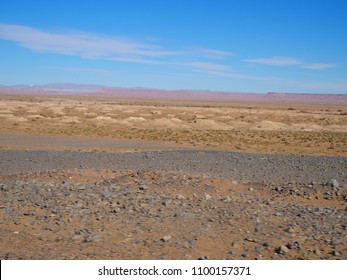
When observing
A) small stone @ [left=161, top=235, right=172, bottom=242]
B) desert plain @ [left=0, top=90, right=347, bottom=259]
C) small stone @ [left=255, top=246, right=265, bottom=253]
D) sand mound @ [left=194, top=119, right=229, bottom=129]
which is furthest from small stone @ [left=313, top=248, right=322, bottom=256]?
sand mound @ [left=194, top=119, right=229, bottom=129]

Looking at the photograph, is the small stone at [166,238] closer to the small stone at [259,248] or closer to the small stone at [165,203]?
the small stone at [259,248]

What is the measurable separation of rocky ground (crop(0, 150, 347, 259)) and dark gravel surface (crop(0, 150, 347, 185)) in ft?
1.74

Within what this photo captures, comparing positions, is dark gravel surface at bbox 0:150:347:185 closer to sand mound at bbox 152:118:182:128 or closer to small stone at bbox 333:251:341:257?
small stone at bbox 333:251:341:257

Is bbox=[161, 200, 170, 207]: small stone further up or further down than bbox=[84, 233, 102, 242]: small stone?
Answer: further up

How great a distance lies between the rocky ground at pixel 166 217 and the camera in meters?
6.09

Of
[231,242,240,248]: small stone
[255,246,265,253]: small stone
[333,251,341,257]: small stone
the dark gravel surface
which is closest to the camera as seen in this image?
[333,251,341,257]: small stone

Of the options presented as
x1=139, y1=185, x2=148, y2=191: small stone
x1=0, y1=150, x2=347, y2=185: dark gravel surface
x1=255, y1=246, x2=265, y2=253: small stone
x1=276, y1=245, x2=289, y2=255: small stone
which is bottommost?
x1=0, y1=150, x2=347, y2=185: dark gravel surface

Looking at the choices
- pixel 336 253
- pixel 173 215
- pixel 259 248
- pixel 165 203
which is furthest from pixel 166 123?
pixel 336 253

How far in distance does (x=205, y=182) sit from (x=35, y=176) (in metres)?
4.77

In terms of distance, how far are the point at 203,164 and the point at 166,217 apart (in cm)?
800

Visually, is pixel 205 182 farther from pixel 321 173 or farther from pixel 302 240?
pixel 321 173

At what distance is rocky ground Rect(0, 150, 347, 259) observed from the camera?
6.09m

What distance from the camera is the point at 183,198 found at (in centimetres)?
898

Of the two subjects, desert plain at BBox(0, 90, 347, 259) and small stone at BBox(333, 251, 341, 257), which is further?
desert plain at BBox(0, 90, 347, 259)
